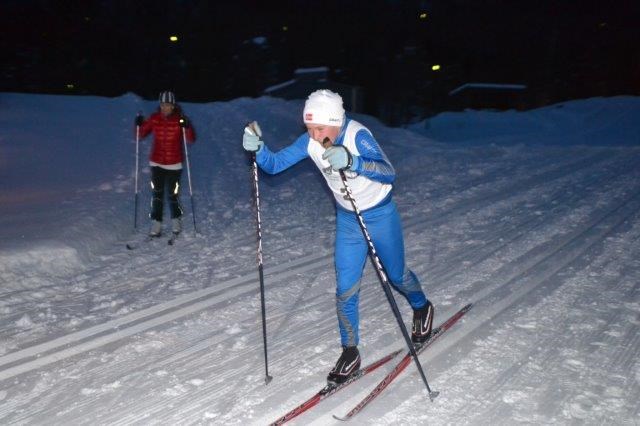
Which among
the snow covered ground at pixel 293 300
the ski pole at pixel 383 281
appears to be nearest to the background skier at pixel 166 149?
the snow covered ground at pixel 293 300

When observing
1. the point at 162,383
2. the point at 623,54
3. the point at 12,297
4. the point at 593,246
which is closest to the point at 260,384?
the point at 162,383

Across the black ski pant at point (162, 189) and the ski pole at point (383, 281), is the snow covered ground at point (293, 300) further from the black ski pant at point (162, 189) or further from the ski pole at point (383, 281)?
the black ski pant at point (162, 189)

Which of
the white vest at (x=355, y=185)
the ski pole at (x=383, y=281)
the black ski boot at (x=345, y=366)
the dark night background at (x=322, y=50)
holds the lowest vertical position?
the black ski boot at (x=345, y=366)

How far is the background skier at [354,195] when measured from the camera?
4.12 metres

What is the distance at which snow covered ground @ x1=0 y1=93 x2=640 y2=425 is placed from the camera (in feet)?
13.7

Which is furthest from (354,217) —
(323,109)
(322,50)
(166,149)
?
(322,50)

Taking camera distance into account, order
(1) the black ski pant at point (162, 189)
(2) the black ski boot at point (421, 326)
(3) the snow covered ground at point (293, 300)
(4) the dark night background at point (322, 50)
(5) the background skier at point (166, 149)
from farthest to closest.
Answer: (4) the dark night background at point (322, 50) < (1) the black ski pant at point (162, 189) < (5) the background skier at point (166, 149) < (2) the black ski boot at point (421, 326) < (3) the snow covered ground at point (293, 300)

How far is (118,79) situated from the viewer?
100ft

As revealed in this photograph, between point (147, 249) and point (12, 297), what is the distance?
7.11 ft

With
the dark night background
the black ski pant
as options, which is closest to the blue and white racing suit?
the black ski pant

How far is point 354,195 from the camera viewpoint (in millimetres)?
4402

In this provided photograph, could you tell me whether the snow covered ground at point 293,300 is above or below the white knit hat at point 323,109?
below

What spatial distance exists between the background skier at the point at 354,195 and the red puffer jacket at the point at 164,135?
4.21m

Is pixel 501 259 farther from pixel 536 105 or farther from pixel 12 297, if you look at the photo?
pixel 536 105
